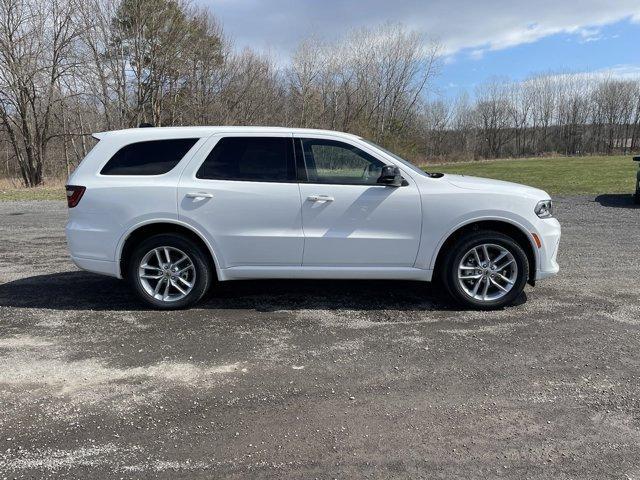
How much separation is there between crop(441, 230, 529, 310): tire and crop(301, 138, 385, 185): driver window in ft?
3.80

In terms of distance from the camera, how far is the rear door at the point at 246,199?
4.79 m

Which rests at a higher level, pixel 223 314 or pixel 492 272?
pixel 492 272

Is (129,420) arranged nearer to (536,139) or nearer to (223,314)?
(223,314)

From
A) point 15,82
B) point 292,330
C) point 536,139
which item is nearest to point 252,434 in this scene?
point 292,330

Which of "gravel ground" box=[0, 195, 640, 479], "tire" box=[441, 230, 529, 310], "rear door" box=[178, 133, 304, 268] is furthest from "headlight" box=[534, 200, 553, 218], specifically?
"rear door" box=[178, 133, 304, 268]

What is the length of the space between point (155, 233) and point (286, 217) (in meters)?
1.41

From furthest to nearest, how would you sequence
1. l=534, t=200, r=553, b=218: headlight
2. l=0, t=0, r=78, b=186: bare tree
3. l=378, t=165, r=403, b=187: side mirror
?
l=0, t=0, r=78, b=186: bare tree
l=534, t=200, r=553, b=218: headlight
l=378, t=165, r=403, b=187: side mirror

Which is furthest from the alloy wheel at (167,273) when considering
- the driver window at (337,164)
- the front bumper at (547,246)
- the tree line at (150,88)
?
the tree line at (150,88)

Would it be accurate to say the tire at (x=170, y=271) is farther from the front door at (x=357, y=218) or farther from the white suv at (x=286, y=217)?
the front door at (x=357, y=218)

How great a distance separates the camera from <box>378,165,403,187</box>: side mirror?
15.6ft

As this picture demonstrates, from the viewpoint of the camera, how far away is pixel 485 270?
4863 millimetres

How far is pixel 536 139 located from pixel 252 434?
78.3 metres

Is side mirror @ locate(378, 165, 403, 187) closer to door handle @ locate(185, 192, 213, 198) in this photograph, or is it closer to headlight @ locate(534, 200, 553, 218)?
headlight @ locate(534, 200, 553, 218)

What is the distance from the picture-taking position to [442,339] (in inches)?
165
